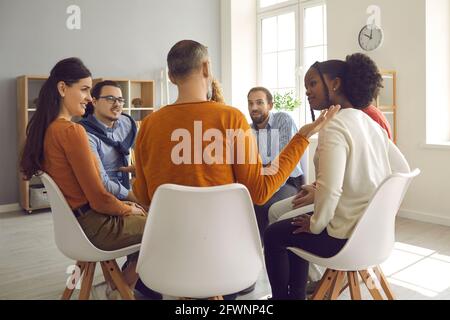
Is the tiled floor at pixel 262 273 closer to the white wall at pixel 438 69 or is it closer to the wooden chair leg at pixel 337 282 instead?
the wooden chair leg at pixel 337 282

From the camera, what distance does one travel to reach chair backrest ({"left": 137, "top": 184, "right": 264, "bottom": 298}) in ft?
4.28

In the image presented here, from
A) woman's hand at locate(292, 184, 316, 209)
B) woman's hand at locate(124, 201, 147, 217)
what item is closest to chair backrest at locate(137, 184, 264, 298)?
woman's hand at locate(124, 201, 147, 217)

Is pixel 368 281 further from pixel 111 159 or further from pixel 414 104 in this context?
pixel 414 104

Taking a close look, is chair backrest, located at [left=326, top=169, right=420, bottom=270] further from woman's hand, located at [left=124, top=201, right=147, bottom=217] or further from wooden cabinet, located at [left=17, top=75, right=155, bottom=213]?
wooden cabinet, located at [left=17, top=75, right=155, bottom=213]

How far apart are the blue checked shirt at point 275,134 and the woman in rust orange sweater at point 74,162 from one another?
1.46 metres

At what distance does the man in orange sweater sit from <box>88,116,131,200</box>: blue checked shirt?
81 centimetres

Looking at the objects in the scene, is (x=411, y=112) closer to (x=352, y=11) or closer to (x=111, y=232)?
(x=352, y=11)

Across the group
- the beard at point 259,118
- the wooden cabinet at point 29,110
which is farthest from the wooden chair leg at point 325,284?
the wooden cabinet at point 29,110

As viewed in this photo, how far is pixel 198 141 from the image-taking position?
4.73 ft

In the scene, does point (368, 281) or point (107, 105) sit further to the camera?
point (107, 105)

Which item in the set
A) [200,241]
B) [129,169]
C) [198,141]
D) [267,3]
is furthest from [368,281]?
[267,3]

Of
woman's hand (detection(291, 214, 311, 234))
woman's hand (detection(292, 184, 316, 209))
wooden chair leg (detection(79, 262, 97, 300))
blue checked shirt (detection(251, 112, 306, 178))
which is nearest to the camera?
woman's hand (detection(291, 214, 311, 234))

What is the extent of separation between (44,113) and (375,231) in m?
1.47
